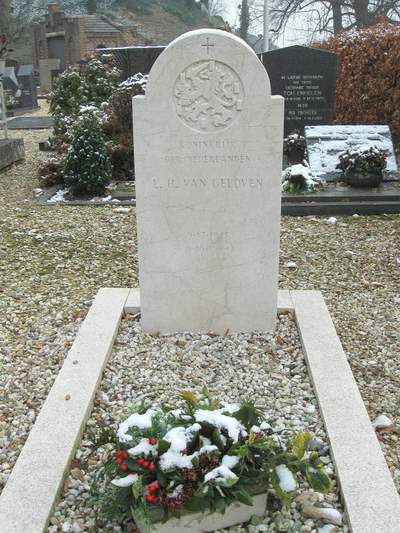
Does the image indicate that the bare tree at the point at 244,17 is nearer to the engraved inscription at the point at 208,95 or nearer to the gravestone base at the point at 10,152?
the gravestone base at the point at 10,152

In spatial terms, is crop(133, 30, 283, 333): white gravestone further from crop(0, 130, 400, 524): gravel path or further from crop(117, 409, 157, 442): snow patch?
crop(117, 409, 157, 442): snow patch

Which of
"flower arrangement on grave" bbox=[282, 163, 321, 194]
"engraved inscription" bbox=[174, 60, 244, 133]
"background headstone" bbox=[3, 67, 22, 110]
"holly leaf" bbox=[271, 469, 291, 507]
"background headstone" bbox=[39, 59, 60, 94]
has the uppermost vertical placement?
"background headstone" bbox=[39, 59, 60, 94]

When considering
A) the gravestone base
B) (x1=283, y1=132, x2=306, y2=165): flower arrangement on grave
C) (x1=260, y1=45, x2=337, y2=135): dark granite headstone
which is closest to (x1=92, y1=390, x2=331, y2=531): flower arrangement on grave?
(x1=283, y1=132, x2=306, y2=165): flower arrangement on grave

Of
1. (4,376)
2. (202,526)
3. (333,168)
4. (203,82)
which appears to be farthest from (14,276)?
(333,168)

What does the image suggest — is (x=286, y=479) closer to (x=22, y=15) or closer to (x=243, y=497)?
(x=243, y=497)

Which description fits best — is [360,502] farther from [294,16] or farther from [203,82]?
[294,16]

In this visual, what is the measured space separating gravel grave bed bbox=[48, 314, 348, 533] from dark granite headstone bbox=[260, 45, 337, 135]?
23.9 feet

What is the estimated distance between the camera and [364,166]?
900 centimetres

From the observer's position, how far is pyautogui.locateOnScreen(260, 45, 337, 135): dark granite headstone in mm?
10961

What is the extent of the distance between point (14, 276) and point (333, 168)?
18.6ft

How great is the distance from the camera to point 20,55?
1957 inches

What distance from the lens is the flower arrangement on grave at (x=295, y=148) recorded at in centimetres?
1049

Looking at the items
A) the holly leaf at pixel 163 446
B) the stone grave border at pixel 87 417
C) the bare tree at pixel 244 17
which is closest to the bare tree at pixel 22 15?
the bare tree at pixel 244 17

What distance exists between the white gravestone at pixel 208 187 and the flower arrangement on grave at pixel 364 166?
5.28 m
